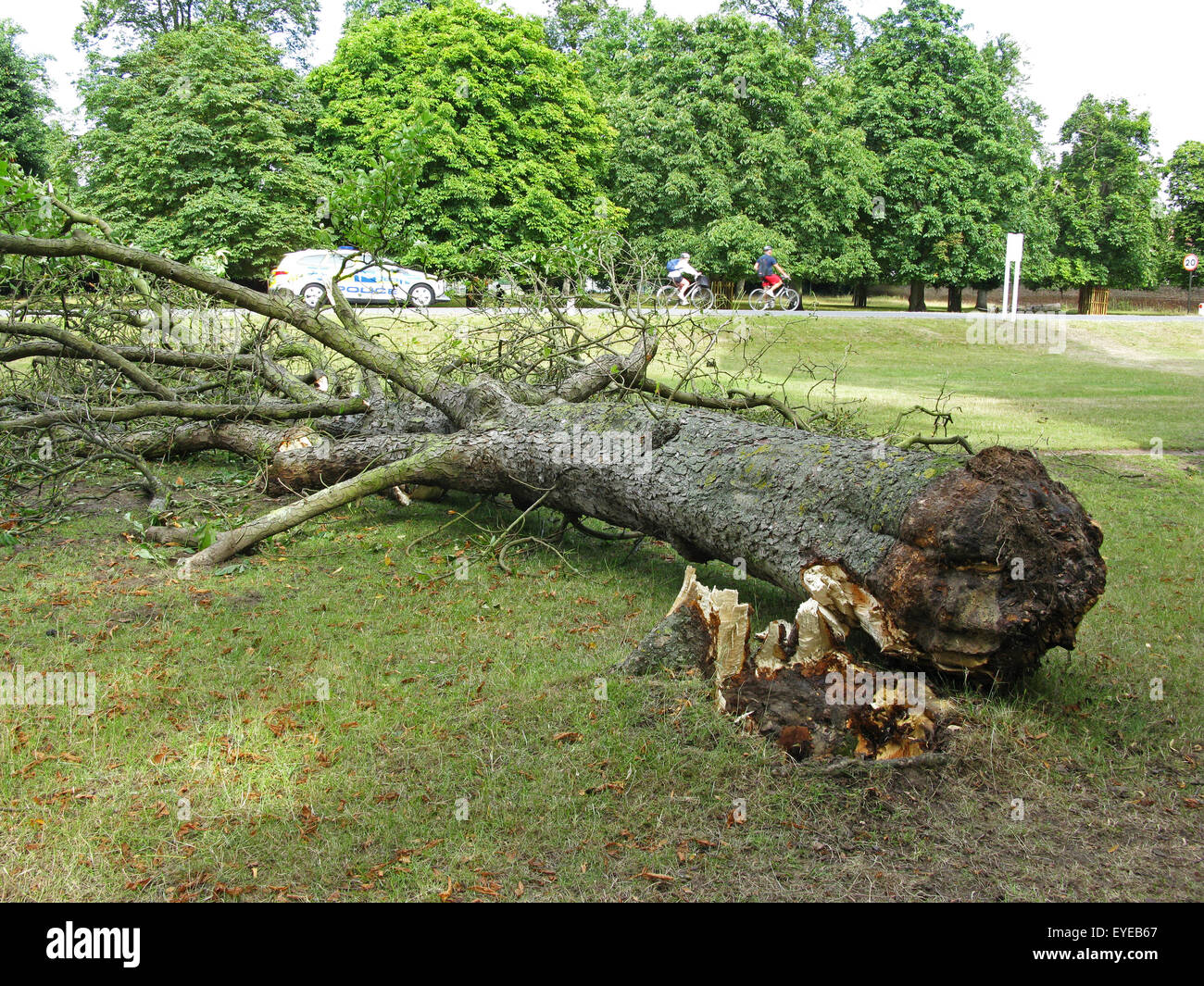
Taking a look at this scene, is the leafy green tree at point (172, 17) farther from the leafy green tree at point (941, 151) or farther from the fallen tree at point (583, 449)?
the fallen tree at point (583, 449)

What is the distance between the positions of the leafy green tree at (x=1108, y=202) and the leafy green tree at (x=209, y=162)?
99.3 feet

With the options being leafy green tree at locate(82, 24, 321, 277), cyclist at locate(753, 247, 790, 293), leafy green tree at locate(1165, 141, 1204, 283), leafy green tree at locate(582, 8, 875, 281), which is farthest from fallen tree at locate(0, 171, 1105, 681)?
leafy green tree at locate(1165, 141, 1204, 283)

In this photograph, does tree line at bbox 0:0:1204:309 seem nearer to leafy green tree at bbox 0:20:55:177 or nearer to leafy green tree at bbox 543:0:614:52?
leafy green tree at bbox 0:20:55:177

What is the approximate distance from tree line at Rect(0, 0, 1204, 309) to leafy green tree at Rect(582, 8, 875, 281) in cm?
9

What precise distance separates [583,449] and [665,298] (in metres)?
2.34

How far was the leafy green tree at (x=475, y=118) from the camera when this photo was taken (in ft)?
85.3

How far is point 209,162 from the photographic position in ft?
85.2

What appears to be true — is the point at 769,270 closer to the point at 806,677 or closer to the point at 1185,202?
the point at 806,677

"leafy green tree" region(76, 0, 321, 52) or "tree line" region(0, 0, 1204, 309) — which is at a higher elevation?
"leafy green tree" region(76, 0, 321, 52)

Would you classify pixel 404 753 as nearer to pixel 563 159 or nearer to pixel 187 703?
pixel 187 703

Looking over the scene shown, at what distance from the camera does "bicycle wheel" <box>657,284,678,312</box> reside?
7016 millimetres

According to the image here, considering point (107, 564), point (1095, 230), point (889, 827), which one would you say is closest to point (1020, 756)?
point (889, 827)

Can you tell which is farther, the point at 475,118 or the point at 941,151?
the point at 941,151

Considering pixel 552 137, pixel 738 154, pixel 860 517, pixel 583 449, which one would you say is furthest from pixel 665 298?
pixel 738 154
